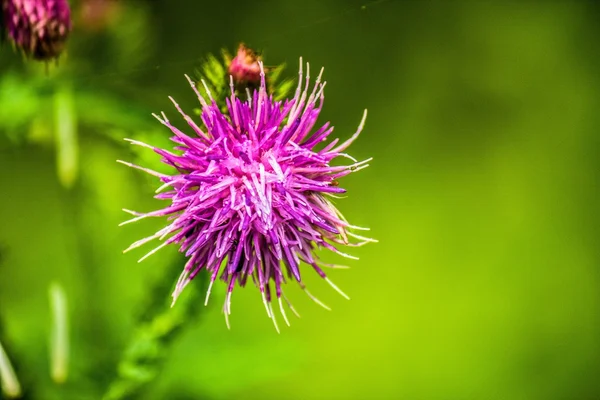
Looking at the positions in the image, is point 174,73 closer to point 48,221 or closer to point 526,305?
point 48,221

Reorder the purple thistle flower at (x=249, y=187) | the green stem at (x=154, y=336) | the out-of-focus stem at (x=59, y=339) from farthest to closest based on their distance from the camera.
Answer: the out-of-focus stem at (x=59, y=339)
the green stem at (x=154, y=336)
the purple thistle flower at (x=249, y=187)

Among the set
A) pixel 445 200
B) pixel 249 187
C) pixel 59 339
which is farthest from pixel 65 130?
pixel 445 200

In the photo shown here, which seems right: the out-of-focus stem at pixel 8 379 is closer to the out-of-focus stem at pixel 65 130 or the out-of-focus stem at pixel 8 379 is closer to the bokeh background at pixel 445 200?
the out-of-focus stem at pixel 65 130

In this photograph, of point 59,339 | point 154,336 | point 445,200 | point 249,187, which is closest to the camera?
point 249,187

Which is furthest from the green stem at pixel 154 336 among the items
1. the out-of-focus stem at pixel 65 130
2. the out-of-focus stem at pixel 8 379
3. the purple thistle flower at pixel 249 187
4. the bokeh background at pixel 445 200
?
the bokeh background at pixel 445 200

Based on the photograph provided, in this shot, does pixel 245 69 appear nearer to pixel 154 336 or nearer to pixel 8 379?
pixel 154 336

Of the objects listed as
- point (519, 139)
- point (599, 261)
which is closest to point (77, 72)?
point (519, 139)
